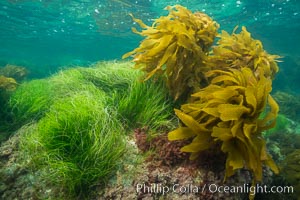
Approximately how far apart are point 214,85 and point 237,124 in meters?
0.64

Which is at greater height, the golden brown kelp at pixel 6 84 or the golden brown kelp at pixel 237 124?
the golden brown kelp at pixel 237 124

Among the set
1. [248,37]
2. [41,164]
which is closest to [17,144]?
[41,164]

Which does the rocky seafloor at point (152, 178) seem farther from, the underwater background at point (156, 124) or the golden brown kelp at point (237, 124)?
the golden brown kelp at point (237, 124)

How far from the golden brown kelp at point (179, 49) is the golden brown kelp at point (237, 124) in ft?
2.16

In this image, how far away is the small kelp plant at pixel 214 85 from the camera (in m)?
2.53

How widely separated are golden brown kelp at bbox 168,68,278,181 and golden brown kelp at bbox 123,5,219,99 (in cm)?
66

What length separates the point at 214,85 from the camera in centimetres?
294

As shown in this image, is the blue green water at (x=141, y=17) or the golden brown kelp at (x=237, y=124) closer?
the golden brown kelp at (x=237, y=124)

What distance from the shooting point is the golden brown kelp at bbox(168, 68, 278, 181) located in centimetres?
250

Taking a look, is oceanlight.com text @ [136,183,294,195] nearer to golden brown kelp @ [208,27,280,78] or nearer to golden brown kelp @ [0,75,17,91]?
golden brown kelp @ [208,27,280,78]

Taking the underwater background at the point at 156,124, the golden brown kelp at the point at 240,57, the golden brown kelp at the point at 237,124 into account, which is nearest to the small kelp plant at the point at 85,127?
the underwater background at the point at 156,124

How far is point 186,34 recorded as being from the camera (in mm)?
3199

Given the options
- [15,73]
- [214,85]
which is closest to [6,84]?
[214,85]

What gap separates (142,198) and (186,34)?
216 centimetres
